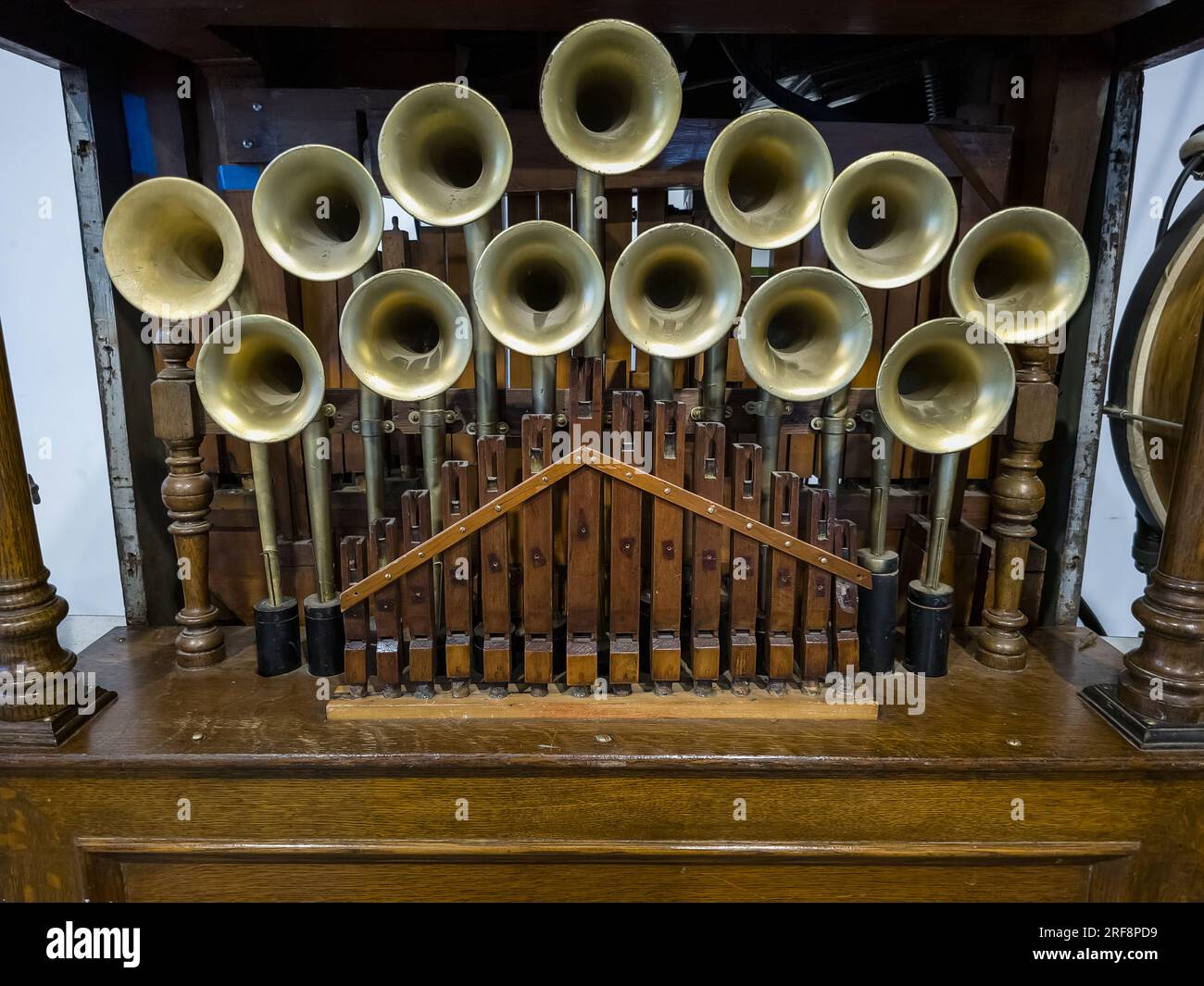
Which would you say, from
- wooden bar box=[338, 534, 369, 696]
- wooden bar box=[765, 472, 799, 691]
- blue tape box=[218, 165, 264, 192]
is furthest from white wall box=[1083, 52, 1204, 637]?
blue tape box=[218, 165, 264, 192]

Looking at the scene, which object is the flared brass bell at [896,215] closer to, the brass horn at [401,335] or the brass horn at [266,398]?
the brass horn at [401,335]

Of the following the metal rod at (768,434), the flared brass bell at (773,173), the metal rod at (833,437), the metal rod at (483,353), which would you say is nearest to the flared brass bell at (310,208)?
the metal rod at (483,353)

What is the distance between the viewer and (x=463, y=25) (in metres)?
1.67

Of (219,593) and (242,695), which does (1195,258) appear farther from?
(219,593)

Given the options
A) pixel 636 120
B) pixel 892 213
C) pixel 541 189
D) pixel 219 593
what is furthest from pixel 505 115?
pixel 219 593

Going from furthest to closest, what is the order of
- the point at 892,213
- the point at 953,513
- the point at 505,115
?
the point at 953,513 → the point at 505,115 → the point at 892,213

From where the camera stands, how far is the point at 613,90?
1.64 metres

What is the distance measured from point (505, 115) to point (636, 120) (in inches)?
14.9

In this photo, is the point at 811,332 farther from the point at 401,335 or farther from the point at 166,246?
the point at 166,246

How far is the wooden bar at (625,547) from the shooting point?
160cm

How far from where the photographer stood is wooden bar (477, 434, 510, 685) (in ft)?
5.31

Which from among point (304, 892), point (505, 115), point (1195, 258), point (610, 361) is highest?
point (505, 115)

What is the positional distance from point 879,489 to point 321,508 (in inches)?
49.8

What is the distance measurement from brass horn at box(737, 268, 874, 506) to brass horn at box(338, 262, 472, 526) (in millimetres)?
583
